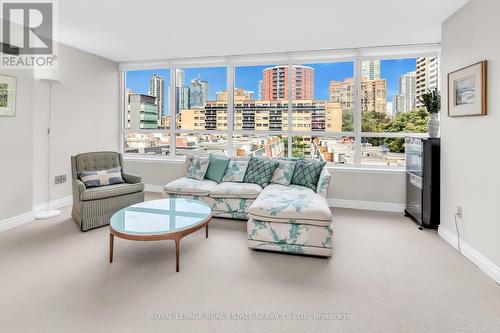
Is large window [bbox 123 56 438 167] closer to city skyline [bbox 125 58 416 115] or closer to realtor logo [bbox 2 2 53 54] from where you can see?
city skyline [bbox 125 58 416 115]

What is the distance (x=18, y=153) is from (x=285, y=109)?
13.4 feet

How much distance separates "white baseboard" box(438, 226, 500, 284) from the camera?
2.42 meters

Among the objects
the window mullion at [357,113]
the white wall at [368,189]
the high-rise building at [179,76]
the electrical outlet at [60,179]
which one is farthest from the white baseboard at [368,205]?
the electrical outlet at [60,179]

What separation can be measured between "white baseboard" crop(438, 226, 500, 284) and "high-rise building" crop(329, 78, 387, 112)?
224 cm

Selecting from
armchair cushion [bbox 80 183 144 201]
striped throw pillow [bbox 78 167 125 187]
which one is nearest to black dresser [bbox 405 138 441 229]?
armchair cushion [bbox 80 183 144 201]

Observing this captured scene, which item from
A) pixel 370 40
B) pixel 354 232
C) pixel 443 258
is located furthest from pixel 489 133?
pixel 370 40

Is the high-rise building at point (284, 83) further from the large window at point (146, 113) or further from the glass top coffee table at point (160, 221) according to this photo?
the glass top coffee table at point (160, 221)

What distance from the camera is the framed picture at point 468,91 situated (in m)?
2.61

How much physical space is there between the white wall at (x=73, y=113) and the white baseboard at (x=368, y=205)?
448 cm

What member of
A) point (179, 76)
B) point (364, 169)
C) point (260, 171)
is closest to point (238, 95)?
point (179, 76)

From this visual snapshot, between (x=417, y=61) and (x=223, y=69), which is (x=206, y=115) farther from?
(x=417, y=61)

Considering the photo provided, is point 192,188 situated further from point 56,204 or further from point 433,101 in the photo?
point 433,101

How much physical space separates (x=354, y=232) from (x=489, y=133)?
173 centimetres

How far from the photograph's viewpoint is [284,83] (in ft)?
16.7
